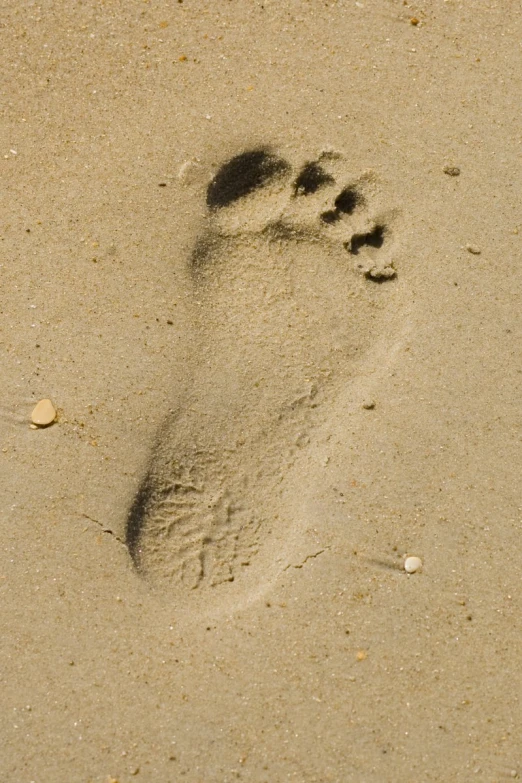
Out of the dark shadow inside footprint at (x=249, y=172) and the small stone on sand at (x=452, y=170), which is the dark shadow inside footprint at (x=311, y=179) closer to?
the dark shadow inside footprint at (x=249, y=172)

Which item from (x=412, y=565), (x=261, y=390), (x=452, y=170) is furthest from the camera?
(x=452, y=170)

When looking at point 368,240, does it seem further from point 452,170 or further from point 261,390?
point 261,390

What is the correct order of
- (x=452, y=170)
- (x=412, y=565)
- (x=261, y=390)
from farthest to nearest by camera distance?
(x=452, y=170)
(x=261, y=390)
(x=412, y=565)

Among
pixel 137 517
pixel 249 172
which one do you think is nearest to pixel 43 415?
pixel 137 517

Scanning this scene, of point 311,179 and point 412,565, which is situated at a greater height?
point 311,179

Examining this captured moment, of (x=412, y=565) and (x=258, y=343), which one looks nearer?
(x=412, y=565)

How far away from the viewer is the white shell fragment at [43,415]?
2.20m

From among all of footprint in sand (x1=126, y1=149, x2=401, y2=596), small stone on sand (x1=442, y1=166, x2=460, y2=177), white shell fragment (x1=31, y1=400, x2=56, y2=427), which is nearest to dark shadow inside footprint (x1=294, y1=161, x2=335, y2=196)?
footprint in sand (x1=126, y1=149, x2=401, y2=596)

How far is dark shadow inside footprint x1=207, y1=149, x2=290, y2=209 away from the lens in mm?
2326

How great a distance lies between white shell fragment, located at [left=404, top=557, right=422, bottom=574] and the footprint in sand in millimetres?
348

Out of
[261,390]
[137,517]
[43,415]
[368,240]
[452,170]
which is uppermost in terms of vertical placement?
[452,170]

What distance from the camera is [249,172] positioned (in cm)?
233

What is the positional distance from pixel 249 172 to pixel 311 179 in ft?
0.61

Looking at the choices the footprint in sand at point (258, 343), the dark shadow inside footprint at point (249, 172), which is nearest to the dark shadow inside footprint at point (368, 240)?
the footprint in sand at point (258, 343)
